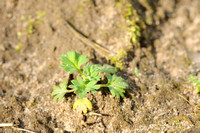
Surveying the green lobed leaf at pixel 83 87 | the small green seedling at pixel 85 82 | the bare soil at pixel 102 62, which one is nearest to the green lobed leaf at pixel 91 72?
the small green seedling at pixel 85 82

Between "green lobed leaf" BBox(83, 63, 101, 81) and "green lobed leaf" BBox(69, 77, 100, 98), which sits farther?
"green lobed leaf" BBox(83, 63, 101, 81)

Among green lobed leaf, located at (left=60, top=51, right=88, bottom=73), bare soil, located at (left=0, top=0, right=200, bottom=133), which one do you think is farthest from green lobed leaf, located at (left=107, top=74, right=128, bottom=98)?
green lobed leaf, located at (left=60, top=51, right=88, bottom=73)

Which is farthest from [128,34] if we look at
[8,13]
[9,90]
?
[8,13]

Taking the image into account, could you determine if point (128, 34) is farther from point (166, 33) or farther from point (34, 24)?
point (34, 24)

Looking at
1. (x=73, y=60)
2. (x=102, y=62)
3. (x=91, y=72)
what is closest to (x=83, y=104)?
(x=91, y=72)

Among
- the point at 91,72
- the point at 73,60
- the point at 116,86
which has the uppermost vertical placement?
the point at 73,60

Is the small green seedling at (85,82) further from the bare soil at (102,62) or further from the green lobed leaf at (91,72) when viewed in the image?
the bare soil at (102,62)

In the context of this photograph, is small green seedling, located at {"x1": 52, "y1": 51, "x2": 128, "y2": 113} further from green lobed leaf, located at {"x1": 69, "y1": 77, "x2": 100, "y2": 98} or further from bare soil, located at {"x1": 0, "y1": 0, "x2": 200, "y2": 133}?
bare soil, located at {"x1": 0, "y1": 0, "x2": 200, "y2": 133}

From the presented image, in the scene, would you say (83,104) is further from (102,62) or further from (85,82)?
(102,62)
